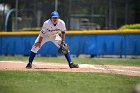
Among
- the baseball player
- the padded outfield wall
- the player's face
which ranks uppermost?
the player's face

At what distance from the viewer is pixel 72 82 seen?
10.6 metres

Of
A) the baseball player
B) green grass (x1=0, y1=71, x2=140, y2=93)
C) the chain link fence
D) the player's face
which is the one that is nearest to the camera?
green grass (x1=0, y1=71, x2=140, y2=93)

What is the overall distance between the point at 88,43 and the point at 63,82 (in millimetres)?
12136

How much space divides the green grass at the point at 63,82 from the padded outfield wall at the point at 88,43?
9.98m

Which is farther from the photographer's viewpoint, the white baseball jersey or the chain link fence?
the chain link fence

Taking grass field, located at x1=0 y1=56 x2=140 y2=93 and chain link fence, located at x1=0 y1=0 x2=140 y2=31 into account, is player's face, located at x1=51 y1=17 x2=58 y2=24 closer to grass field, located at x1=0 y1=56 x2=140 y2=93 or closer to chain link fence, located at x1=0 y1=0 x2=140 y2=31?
grass field, located at x1=0 y1=56 x2=140 y2=93

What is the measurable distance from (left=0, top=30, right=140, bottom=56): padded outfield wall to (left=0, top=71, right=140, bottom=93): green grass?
9.98m

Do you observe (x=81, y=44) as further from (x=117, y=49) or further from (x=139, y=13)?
(x=139, y=13)

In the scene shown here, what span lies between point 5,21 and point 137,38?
957 centimetres

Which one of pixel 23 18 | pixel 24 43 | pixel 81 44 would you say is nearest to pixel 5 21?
pixel 23 18

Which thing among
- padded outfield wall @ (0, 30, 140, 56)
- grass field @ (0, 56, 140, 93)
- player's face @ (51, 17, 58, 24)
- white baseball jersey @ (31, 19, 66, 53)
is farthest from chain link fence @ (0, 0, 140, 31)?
grass field @ (0, 56, 140, 93)

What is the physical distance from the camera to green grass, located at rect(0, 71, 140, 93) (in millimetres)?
9367

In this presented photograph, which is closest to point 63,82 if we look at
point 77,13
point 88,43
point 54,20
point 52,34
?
point 54,20

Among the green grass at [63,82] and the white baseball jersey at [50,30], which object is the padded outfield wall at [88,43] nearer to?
the white baseball jersey at [50,30]
